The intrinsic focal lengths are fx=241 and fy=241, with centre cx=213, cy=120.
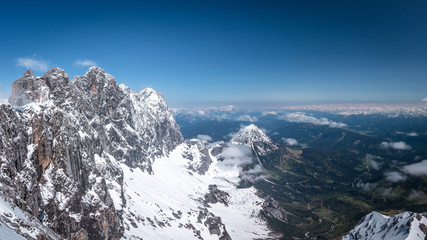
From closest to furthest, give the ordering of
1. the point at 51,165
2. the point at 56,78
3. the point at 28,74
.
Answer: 1. the point at 51,165
2. the point at 28,74
3. the point at 56,78

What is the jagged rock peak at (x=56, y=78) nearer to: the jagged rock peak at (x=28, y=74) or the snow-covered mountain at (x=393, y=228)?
the jagged rock peak at (x=28, y=74)

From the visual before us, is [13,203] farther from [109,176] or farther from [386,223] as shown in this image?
[386,223]

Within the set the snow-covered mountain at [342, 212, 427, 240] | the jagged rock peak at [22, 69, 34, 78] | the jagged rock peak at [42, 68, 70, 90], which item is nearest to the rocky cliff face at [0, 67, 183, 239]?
the jagged rock peak at [42, 68, 70, 90]

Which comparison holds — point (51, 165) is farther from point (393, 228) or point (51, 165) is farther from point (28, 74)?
point (393, 228)

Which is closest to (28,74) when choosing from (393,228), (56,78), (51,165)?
Result: (56,78)

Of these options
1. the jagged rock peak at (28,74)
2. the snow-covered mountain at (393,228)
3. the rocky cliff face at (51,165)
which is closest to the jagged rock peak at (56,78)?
the rocky cliff face at (51,165)

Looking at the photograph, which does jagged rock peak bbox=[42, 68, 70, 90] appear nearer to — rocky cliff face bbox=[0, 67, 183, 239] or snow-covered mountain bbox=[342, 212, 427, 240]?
rocky cliff face bbox=[0, 67, 183, 239]

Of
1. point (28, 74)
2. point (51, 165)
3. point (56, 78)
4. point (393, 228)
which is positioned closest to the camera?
point (51, 165)

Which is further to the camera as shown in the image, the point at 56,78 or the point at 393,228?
the point at 393,228

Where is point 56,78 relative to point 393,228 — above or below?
above

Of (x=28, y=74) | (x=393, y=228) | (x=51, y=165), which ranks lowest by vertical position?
(x=393, y=228)
